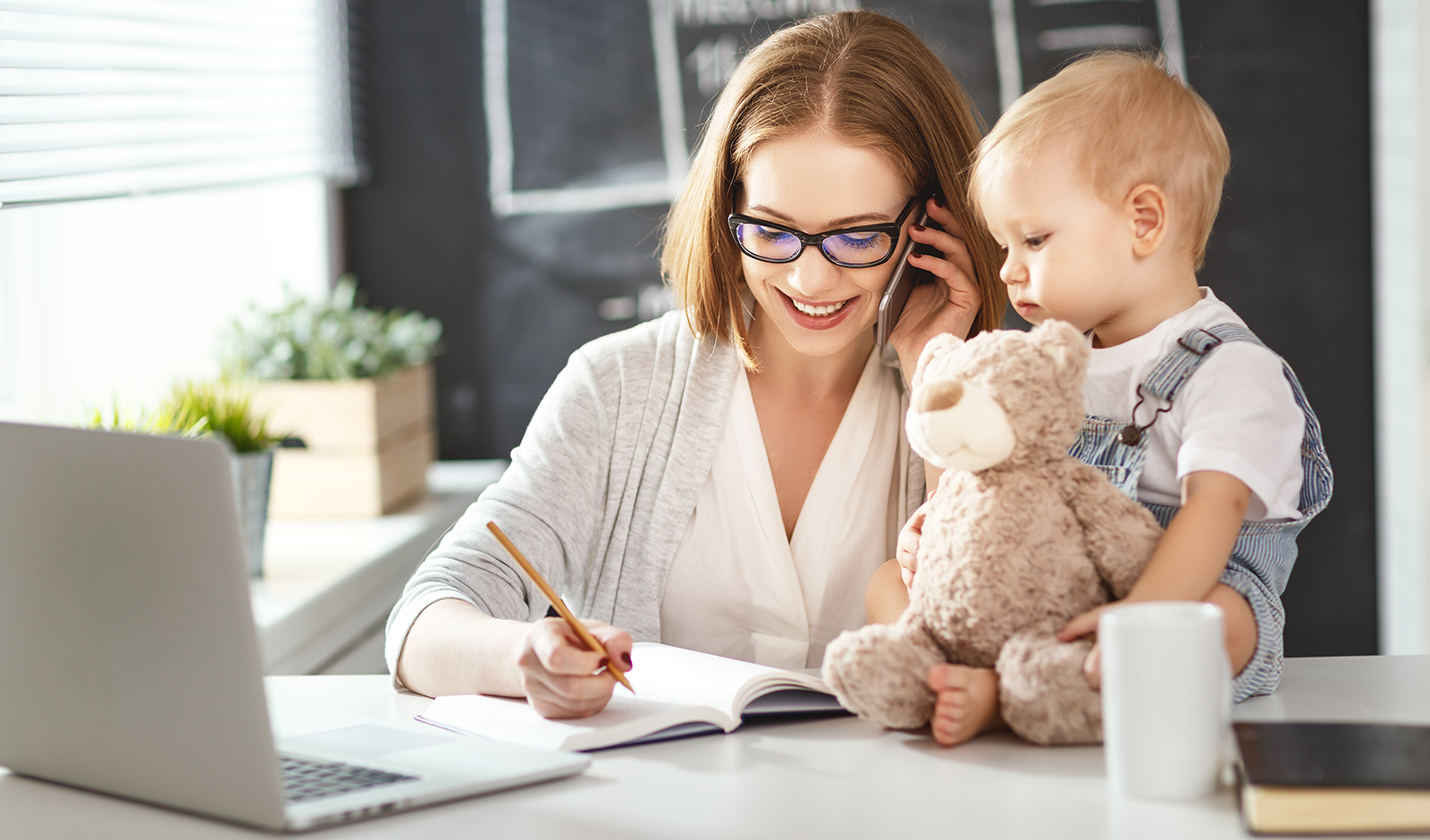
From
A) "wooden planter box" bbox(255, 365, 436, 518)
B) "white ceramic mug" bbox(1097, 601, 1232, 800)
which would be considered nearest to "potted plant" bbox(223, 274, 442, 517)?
"wooden planter box" bbox(255, 365, 436, 518)

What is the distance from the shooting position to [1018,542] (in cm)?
79

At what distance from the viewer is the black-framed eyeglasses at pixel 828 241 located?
1.21 meters

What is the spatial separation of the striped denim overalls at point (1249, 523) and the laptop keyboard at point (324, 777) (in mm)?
590

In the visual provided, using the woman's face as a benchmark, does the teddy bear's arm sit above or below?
below

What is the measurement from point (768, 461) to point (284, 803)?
78 cm

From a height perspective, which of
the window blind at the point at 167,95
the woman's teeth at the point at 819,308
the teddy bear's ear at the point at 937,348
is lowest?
the teddy bear's ear at the point at 937,348

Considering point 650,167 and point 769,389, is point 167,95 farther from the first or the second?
point 769,389

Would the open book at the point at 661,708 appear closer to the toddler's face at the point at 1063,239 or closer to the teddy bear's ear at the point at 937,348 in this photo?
the teddy bear's ear at the point at 937,348

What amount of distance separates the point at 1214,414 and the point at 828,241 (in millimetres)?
477

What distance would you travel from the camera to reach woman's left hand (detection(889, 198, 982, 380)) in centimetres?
128

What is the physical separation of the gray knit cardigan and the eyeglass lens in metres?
0.19

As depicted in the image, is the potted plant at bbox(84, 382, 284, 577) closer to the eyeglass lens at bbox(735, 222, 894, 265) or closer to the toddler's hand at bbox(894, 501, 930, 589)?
the eyeglass lens at bbox(735, 222, 894, 265)

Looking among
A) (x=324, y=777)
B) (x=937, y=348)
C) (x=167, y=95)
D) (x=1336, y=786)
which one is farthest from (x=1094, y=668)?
(x=167, y=95)

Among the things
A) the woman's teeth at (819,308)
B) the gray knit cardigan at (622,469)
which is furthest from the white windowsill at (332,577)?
the woman's teeth at (819,308)
